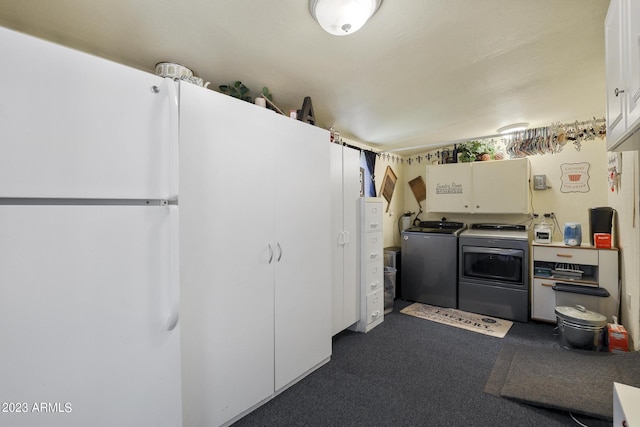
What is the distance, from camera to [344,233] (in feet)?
8.91

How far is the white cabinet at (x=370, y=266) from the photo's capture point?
2889mm

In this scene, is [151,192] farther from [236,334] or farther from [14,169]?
[236,334]

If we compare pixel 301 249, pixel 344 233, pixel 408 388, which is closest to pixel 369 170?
pixel 344 233

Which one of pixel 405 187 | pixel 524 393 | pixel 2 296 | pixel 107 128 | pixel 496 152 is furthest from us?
pixel 405 187

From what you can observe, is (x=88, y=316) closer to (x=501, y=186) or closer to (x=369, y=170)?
(x=369, y=170)

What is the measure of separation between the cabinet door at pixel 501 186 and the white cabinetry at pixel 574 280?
1.97 ft

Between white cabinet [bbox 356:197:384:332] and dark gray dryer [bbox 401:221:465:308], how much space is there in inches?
34.3

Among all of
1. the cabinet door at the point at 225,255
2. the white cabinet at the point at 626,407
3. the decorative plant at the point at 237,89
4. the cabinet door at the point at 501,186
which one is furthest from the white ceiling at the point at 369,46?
the white cabinet at the point at 626,407

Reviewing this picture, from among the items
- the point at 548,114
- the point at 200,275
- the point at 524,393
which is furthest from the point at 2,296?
the point at 548,114

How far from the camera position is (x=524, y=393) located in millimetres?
1867

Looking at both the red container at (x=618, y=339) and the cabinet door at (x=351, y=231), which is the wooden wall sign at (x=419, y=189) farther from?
the red container at (x=618, y=339)

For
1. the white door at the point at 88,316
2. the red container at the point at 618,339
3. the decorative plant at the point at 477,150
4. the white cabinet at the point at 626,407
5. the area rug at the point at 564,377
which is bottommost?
the area rug at the point at 564,377

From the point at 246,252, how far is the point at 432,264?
286cm

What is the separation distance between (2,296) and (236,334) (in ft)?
3.40
